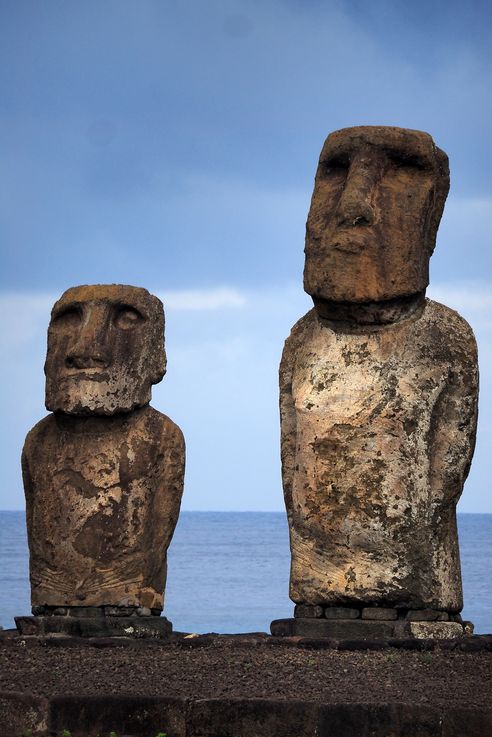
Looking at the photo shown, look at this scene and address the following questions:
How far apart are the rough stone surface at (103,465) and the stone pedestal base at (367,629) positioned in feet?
4.52

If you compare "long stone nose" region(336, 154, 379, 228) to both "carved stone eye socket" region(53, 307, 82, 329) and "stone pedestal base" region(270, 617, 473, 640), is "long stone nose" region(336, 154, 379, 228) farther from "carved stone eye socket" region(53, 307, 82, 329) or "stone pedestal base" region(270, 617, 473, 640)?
"stone pedestal base" region(270, 617, 473, 640)

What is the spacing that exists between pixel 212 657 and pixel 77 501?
2117 millimetres

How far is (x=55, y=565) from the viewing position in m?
14.9

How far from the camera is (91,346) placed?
14.9 m

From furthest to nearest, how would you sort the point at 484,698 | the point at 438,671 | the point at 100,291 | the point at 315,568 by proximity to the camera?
the point at 100,291 < the point at 315,568 < the point at 438,671 < the point at 484,698

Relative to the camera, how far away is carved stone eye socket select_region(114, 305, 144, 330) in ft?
49.6

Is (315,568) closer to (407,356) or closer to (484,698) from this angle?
(407,356)

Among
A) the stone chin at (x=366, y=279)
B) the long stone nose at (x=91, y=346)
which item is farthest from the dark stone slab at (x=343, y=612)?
the long stone nose at (x=91, y=346)

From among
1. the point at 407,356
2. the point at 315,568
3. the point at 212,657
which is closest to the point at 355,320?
the point at 407,356

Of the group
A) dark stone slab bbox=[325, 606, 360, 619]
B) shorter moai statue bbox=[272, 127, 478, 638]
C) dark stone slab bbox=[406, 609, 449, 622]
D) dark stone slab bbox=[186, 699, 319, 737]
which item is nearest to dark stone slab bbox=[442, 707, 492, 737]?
dark stone slab bbox=[186, 699, 319, 737]

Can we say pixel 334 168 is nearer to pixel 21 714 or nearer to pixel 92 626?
pixel 92 626

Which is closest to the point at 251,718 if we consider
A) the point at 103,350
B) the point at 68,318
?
the point at 103,350

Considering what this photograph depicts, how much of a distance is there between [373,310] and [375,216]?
70 cm

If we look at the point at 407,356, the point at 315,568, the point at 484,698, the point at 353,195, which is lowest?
the point at 484,698
